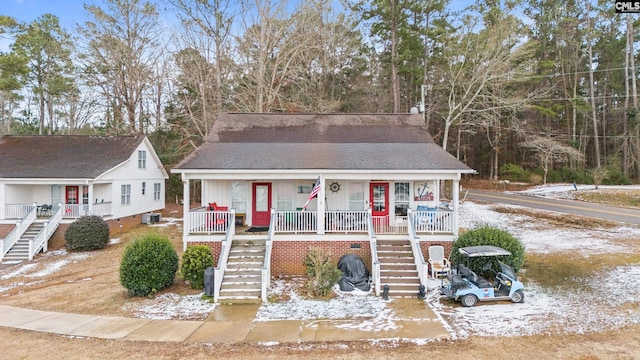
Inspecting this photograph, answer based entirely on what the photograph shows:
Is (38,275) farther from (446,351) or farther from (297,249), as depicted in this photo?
(446,351)

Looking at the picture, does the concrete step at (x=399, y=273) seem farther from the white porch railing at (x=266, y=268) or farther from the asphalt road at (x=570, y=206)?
the asphalt road at (x=570, y=206)

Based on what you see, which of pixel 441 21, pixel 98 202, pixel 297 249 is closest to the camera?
pixel 297 249

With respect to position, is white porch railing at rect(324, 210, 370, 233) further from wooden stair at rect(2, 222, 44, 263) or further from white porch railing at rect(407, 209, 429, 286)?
wooden stair at rect(2, 222, 44, 263)

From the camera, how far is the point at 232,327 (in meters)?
9.16

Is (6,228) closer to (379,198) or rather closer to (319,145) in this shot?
(319,145)

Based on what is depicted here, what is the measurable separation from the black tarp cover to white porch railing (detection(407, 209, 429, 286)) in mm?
1691

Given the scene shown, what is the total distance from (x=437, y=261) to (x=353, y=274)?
3.00 metres

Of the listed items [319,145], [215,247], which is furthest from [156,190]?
[319,145]

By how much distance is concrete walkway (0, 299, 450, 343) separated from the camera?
8.47 meters

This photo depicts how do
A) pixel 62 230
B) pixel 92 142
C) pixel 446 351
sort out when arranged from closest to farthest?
pixel 446 351, pixel 62 230, pixel 92 142

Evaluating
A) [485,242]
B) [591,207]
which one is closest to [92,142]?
[485,242]

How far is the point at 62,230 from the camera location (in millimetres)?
21109

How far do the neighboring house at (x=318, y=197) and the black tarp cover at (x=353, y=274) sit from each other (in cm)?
52

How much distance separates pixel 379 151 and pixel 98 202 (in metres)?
18.3
